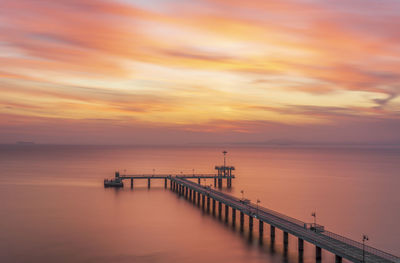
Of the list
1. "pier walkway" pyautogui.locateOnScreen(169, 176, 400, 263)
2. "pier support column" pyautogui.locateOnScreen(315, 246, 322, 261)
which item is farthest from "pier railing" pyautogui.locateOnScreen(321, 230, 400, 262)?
"pier support column" pyautogui.locateOnScreen(315, 246, 322, 261)

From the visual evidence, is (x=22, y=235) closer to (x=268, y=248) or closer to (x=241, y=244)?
(x=241, y=244)

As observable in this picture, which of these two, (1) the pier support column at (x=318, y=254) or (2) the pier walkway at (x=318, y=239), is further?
(1) the pier support column at (x=318, y=254)

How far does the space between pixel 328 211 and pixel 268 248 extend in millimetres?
34175

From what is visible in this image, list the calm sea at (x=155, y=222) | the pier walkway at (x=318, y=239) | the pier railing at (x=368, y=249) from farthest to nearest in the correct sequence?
the calm sea at (x=155, y=222)
the pier walkway at (x=318, y=239)
the pier railing at (x=368, y=249)

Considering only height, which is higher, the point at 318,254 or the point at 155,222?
the point at 318,254

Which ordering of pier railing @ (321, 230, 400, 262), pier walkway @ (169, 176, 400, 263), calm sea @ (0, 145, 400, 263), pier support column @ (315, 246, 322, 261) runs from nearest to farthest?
pier railing @ (321, 230, 400, 262)
pier walkway @ (169, 176, 400, 263)
pier support column @ (315, 246, 322, 261)
calm sea @ (0, 145, 400, 263)


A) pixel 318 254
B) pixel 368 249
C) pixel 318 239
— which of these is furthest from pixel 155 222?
pixel 368 249

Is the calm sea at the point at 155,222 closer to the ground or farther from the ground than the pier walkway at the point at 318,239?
closer to the ground

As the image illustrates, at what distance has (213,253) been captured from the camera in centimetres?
5075

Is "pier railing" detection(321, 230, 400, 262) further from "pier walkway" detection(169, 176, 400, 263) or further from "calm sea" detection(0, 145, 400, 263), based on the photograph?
"calm sea" detection(0, 145, 400, 263)

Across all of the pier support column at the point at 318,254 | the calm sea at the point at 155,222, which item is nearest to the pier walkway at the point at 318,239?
the pier support column at the point at 318,254

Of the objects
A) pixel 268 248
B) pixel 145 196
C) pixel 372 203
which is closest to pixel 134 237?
pixel 268 248

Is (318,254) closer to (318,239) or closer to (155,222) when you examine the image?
(318,239)

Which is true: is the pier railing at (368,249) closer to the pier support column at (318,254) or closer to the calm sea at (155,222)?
the pier support column at (318,254)
